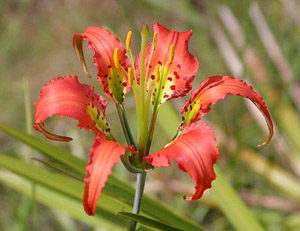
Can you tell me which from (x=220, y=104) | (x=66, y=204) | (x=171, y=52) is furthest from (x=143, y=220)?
(x=220, y=104)

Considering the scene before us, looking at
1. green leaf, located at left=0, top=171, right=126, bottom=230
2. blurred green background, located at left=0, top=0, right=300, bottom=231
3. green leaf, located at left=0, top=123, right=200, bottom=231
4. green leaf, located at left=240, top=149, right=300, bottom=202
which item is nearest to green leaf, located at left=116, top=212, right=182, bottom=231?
green leaf, located at left=0, top=123, right=200, bottom=231

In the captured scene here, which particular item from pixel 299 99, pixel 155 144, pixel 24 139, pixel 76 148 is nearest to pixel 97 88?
pixel 155 144

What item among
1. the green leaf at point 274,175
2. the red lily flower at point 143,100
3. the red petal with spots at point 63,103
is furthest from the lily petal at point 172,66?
the green leaf at point 274,175

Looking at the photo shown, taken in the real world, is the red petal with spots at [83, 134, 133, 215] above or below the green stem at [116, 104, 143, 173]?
below

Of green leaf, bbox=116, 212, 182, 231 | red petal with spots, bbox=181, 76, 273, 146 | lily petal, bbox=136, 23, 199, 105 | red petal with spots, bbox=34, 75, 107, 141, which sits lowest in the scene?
green leaf, bbox=116, 212, 182, 231

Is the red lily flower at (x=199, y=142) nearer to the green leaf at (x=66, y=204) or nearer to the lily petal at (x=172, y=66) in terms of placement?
the lily petal at (x=172, y=66)

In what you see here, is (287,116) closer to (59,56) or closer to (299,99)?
(299,99)

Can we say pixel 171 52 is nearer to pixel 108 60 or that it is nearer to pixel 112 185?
pixel 108 60

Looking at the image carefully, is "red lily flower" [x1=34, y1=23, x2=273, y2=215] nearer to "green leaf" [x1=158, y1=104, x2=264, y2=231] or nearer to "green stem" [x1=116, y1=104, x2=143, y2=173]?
"green stem" [x1=116, y1=104, x2=143, y2=173]
